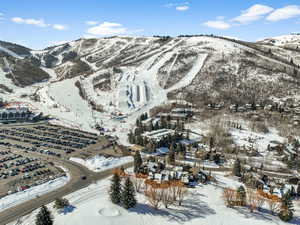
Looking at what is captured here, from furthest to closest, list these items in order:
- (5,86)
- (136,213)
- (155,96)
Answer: (5,86) → (155,96) → (136,213)

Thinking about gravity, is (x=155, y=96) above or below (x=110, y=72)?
below

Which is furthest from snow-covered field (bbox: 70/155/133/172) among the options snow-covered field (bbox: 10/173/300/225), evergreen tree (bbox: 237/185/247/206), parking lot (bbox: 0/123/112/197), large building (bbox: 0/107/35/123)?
large building (bbox: 0/107/35/123)

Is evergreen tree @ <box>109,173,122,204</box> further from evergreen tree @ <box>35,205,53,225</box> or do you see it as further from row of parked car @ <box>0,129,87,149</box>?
row of parked car @ <box>0,129,87,149</box>

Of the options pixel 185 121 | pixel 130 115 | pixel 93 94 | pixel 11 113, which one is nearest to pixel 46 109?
pixel 11 113

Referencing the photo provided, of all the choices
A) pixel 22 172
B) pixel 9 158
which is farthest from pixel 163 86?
pixel 22 172

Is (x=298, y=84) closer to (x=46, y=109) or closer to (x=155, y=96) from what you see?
(x=155, y=96)

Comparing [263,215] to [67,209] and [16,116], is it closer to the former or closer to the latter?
[67,209]

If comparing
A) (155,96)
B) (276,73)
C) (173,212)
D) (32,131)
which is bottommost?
(173,212)
